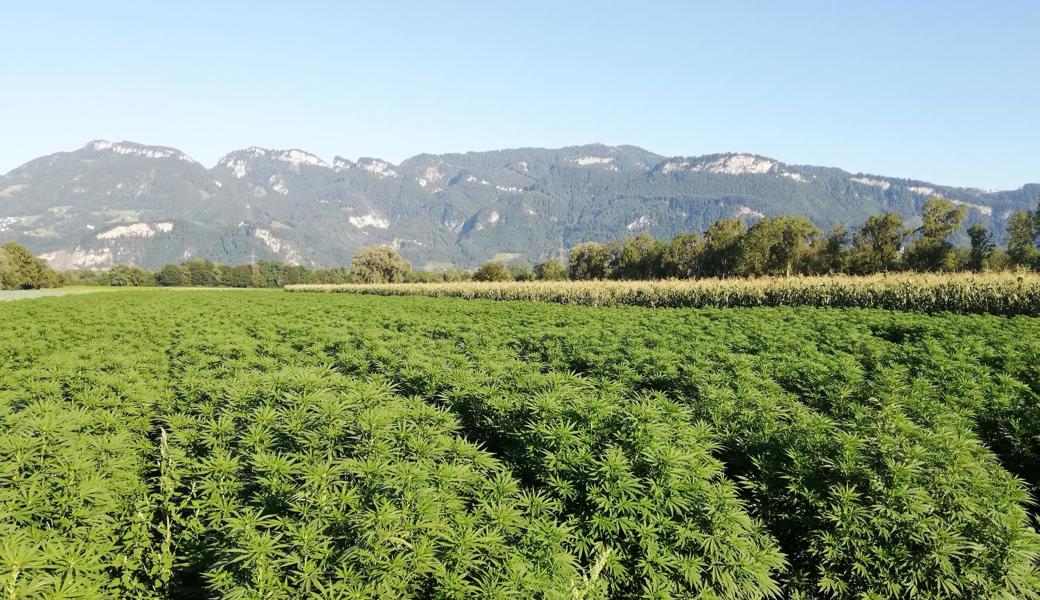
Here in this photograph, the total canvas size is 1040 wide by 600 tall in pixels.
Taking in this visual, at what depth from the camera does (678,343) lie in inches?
442

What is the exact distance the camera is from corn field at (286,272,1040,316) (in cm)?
2048

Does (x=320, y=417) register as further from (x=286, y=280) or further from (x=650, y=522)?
(x=286, y=280)

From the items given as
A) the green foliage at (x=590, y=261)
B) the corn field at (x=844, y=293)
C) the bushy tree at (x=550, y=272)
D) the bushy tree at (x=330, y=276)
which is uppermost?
the corn field at (x=844, y=293)

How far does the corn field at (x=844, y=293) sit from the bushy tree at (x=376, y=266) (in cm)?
7894

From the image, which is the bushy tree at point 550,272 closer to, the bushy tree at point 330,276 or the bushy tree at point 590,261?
the bushy tree at point 590,261

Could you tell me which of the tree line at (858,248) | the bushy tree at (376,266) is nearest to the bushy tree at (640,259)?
the tree line at (858,248)

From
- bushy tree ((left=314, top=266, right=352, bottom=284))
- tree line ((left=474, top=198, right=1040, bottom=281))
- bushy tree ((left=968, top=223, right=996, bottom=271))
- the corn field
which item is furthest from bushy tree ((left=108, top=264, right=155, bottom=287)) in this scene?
bushy tree ((left=968, top=223, right=996, bottom=271))

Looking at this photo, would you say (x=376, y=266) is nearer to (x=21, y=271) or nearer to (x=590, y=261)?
(x=590, y=261)

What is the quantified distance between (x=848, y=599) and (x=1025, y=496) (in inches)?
93.5

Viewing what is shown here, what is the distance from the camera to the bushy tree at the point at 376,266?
112938 mm

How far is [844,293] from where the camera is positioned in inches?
1024

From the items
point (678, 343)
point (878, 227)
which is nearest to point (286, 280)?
point (878, 227)

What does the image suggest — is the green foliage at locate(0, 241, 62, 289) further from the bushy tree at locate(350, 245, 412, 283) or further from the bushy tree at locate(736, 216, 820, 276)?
the bushy tree at locate(736, 216, 820, 276)

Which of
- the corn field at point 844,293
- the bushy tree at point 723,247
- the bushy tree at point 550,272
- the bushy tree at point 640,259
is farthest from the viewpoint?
the bushy tree at point 550,272
